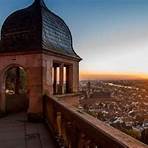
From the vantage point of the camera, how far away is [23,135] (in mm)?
7562

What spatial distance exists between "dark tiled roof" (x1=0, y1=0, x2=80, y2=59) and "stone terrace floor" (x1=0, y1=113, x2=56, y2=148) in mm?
3174

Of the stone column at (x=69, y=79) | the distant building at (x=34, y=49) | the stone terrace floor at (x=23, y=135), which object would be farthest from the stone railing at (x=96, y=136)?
the stone column at (x=69, y=79)

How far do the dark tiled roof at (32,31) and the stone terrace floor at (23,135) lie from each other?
317 cm

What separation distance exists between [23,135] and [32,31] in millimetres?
5249

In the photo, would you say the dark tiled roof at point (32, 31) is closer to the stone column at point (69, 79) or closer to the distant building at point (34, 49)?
the distant building at point (34, 49)

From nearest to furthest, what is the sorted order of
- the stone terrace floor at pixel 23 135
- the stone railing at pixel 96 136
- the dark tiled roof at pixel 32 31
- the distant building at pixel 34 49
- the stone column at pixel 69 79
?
the stone railing at pixel 96 136 → the stone terrace floor at pixel 23 135 → the distant building at pixel 34 49 → the dark tiled roof at pixel 32 31 → the stone column at pixel 69 79

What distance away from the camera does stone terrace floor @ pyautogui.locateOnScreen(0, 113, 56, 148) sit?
21.4 ft

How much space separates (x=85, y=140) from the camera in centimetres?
360

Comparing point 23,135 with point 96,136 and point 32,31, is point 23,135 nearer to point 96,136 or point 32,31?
point 96,136

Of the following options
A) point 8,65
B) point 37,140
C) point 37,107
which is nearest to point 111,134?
point 37,140

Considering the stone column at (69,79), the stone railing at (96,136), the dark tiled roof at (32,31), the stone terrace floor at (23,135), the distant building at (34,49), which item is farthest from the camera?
the stone column at (69,79)

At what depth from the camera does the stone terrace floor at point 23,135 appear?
21.4 feet

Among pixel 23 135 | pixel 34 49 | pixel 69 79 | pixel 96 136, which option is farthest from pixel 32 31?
pixel 96 136

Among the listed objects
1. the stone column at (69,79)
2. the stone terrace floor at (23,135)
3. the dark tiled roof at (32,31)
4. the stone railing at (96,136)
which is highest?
the dark tiled roof at (32,31)
